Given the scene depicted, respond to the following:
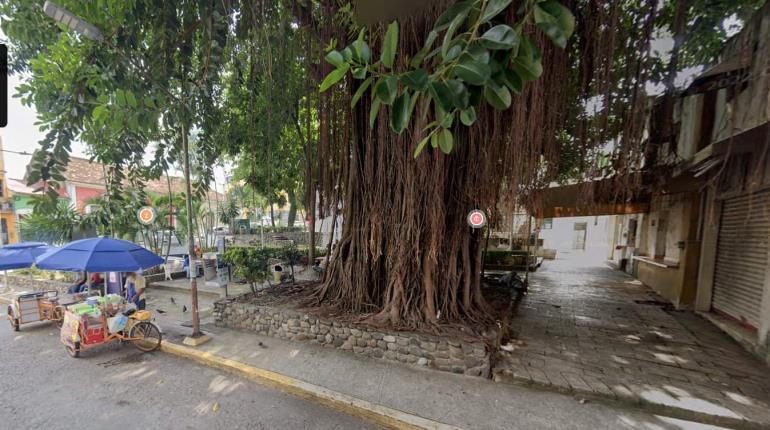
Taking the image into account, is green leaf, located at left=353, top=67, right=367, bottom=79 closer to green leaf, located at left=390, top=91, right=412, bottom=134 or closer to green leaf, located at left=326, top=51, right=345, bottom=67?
green leaf, located at left=326, top=51, right=345, bottom=67

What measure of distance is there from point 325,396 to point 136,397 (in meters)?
2.14

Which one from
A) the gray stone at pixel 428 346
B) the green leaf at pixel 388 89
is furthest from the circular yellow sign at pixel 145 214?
the green leaf at pixel 388 89

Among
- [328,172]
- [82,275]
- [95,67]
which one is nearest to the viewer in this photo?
[95,67]

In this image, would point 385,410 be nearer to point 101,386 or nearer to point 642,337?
point 101,386

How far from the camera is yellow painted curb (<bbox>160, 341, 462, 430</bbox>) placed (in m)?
2.62

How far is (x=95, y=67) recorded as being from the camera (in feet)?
8.71

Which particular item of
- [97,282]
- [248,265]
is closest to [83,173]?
[97,282]

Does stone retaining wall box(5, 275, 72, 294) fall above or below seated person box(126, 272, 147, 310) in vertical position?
below

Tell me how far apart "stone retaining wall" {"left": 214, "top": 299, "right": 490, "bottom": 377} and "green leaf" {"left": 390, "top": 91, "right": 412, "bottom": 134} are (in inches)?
119

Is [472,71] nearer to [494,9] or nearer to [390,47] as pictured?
[494,9]

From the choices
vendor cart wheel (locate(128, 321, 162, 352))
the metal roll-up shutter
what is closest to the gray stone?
vendor cart wheel (locate(128, 321, 162, 352))

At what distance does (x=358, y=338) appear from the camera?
12.6 feet

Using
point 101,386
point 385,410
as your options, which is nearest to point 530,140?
→ point 385,410

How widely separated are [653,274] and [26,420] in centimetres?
1191
